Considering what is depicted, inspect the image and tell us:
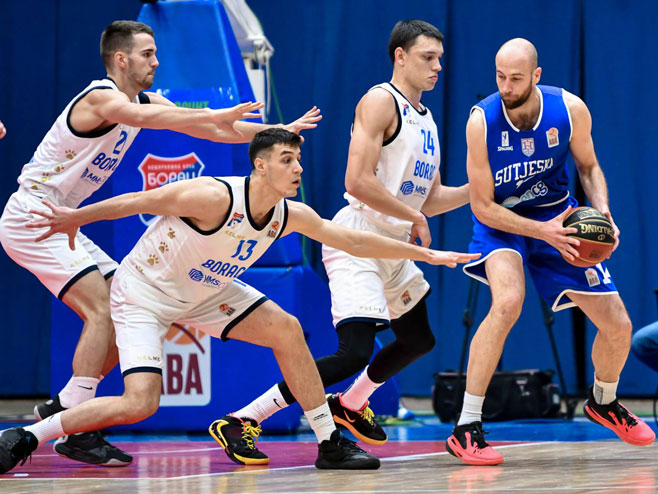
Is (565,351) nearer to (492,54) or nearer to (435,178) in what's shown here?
(492,54)

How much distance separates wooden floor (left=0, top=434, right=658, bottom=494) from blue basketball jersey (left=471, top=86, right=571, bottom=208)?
47.6 inches

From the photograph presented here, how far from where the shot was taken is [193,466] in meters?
4.39

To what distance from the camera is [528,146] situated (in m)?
4.47

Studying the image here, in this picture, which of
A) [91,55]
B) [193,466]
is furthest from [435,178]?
[91,55]

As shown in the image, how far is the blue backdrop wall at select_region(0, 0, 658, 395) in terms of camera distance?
8.04m

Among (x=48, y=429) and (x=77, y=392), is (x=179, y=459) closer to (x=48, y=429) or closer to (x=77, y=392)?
(x=77, y=392)

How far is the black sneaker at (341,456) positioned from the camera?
162 inches

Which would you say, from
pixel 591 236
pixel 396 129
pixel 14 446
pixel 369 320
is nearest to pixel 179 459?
pixel 14 446

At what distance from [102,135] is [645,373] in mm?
4909

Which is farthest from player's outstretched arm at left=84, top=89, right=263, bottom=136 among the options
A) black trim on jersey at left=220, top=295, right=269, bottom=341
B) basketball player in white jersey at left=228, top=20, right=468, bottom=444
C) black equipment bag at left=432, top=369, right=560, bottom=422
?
black equipment bag at left=432, top=369, right=560, bottom=422

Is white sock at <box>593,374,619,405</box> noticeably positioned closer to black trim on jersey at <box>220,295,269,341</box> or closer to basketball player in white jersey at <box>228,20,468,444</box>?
basketball player in white jersey at <box>228,20,468,444</box>

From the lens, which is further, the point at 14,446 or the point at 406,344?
the point at 406,344

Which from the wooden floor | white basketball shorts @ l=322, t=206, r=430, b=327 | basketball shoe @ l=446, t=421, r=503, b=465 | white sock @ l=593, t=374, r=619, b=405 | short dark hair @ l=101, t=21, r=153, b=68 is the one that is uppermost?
short dark hair @ l=101, t=21, r=153, b=68

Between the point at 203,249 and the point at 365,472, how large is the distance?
1.09 meters
